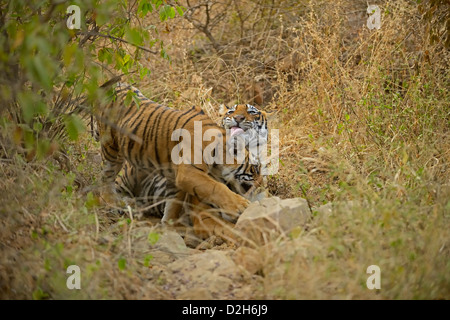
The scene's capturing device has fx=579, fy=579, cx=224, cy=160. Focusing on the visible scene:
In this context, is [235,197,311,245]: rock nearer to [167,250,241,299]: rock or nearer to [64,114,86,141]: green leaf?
[167,250,241,299]: rock

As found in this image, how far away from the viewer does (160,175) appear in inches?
200

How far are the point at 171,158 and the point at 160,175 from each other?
55cm

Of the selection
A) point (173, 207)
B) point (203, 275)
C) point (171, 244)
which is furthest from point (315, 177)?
point (203, 275)

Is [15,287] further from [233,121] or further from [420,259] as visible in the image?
[233,121]

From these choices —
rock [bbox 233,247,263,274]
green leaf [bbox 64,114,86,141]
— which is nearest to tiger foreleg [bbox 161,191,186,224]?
rock [bbox 233,247,263,274]

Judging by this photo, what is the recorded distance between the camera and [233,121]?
5266 millimetres

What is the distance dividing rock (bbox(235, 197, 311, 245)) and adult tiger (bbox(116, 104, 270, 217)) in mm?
1401

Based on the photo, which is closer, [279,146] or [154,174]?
[154,174]

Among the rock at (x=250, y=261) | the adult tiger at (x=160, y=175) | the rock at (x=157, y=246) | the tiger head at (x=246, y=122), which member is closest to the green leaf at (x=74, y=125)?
the rock at (x=157, y=246)
